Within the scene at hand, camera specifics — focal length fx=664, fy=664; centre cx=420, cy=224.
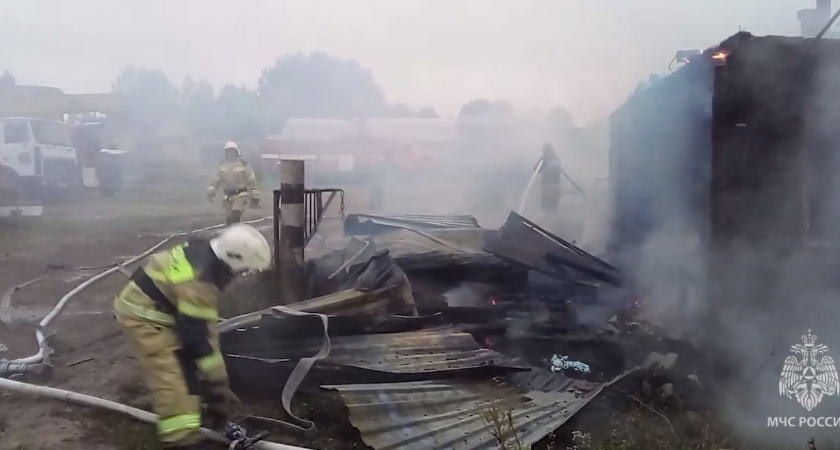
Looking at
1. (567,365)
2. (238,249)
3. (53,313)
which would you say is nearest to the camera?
(238,249)

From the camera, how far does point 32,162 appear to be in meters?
11.8

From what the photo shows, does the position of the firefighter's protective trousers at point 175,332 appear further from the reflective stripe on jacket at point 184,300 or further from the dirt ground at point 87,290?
the dirt ground at point 87,290

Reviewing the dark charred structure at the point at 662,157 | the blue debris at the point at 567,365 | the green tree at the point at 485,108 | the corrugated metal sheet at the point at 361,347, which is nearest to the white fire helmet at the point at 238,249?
the corrugated metal sheet at the point at 361,347

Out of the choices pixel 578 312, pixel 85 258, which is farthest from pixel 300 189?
pixel 85 258

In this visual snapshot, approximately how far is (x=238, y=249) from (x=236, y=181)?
16.7 ft

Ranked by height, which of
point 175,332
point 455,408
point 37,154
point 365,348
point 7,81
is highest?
point 7,81

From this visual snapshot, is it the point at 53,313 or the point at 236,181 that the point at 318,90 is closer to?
the point at 236,181

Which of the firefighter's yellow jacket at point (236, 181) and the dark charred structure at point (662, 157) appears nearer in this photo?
the dark charred structure at point (662, 157)

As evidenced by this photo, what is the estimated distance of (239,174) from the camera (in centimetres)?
789

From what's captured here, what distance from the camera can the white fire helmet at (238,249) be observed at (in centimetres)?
299

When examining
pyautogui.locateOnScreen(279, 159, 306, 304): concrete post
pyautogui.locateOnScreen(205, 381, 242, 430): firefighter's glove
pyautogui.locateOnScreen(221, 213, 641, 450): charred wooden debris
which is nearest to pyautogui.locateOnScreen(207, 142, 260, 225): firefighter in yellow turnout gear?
pyautogui.locateOnScreen(221, 213, 641, 450): charred wooden debris

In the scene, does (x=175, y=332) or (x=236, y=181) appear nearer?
(x=175, y=332)

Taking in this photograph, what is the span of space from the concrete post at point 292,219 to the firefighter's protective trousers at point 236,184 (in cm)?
259

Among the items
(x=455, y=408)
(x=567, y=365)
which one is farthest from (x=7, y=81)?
(x=455, y=408)
